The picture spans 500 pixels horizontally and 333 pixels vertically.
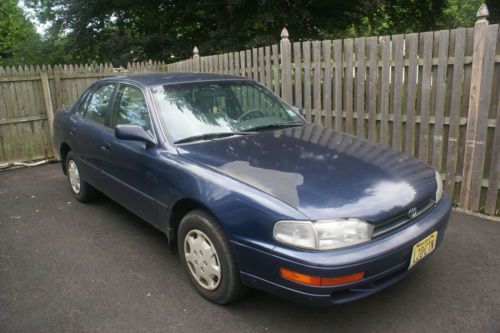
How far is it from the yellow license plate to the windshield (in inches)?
65.4

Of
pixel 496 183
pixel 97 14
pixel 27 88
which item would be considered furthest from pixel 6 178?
pixel 97 14

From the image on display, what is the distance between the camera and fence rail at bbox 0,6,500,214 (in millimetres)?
4270

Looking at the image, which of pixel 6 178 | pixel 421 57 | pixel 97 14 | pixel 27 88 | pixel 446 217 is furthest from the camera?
pixel 97 14

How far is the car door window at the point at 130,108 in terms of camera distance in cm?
357

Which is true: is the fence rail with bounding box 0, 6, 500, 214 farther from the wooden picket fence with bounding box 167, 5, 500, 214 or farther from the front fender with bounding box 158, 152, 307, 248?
the front fender with bounding box 158, 152, 307, 248

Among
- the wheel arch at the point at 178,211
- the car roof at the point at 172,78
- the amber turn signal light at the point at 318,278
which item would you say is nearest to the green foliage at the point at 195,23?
the car roof at the point at 172,78

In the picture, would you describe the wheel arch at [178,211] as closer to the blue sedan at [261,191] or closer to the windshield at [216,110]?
the blue sedan at [261,191]

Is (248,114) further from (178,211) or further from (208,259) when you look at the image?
(208,259)

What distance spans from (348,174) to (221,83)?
1806 mm

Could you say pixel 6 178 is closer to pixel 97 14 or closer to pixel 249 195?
pixel 249 195

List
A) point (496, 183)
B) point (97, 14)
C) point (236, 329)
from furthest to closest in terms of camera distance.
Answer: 1. point (97, 14)
2. point (496, 183)
3. point (236, 329)

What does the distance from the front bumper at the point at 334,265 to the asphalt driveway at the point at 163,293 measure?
1.31 feet

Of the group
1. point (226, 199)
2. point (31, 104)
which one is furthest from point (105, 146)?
point (31, 104)

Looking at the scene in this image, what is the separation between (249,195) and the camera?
249cm
